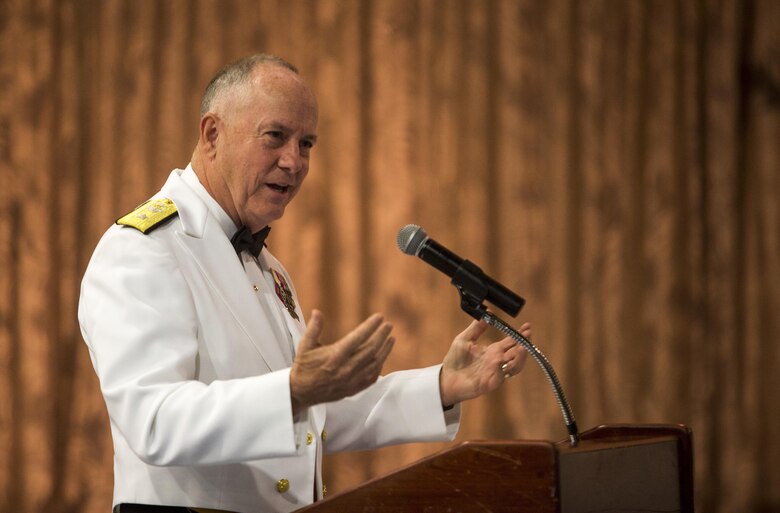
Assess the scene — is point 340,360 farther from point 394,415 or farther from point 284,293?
point 284,293

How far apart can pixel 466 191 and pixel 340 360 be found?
2573mm

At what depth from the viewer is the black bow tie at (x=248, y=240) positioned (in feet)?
6.39

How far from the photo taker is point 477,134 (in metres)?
3.82

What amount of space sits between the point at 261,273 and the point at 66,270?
1.98 m

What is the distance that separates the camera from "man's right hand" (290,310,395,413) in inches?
51.4

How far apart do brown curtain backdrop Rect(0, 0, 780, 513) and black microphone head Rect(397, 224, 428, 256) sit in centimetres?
209

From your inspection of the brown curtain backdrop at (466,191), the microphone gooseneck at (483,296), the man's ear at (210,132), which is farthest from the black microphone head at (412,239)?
the brown curtain backdrop at (466,191)

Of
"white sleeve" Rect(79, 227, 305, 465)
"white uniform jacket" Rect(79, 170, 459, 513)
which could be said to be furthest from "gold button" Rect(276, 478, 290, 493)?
"white sleeve" Rect(79, 227, 305, 465)

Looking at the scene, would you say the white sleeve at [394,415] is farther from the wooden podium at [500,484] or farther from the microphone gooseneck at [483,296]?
the wooden podium at [500,484]

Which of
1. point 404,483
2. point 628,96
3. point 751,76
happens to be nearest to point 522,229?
point 628,96

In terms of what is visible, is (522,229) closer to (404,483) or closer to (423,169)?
(423,169)

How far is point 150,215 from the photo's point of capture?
176 centimetres

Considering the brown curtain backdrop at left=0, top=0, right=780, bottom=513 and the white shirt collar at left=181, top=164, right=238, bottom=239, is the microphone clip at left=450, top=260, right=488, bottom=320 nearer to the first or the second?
the white shirt collar at left=181, top=164, right=238, bottom=239

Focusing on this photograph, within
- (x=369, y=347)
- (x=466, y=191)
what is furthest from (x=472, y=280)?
(x=466, y=191)
